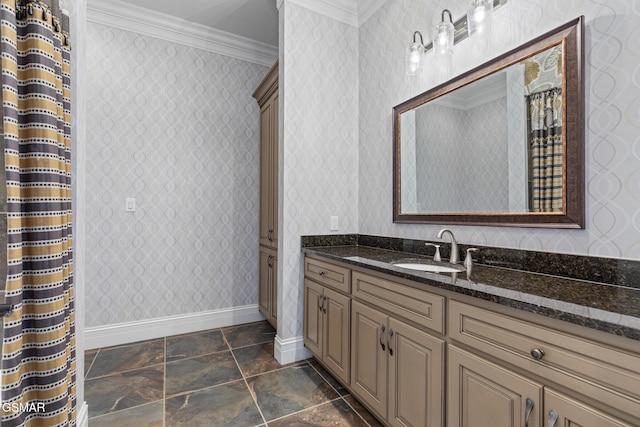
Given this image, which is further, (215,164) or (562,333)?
(215,164)

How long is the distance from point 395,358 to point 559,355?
0.73m

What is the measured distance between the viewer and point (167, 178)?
2.87 meters

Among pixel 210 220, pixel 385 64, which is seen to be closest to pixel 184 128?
pixel 210 220

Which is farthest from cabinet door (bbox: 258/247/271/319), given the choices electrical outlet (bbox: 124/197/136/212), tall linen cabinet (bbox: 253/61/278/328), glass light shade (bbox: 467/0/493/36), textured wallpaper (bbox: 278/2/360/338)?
glass light shade (bbox: 467/0/493/36)

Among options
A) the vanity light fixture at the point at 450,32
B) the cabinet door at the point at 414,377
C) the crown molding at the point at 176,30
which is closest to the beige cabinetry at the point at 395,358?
the cabinet door at the point at 414,377

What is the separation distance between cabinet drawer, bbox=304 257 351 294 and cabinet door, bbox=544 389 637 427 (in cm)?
106

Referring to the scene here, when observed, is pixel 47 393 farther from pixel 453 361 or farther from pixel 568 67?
pixel 568 67

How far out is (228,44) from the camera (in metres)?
3.10

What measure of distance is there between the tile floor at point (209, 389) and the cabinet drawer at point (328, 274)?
67 centimetres

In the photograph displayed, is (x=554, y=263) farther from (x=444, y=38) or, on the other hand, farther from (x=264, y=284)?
(x=264, y=284)

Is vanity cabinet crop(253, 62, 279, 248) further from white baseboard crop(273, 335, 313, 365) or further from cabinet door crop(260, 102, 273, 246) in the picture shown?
white baseboard crop(273, 335, 313, 365)

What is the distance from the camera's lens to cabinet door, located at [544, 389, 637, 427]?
78 centimetres

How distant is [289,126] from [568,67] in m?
1.65

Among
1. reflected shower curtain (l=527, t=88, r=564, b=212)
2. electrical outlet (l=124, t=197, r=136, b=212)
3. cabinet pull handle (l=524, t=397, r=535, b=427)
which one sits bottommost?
cabinet pull handle (l=524, t=397, r=535, b=427)
